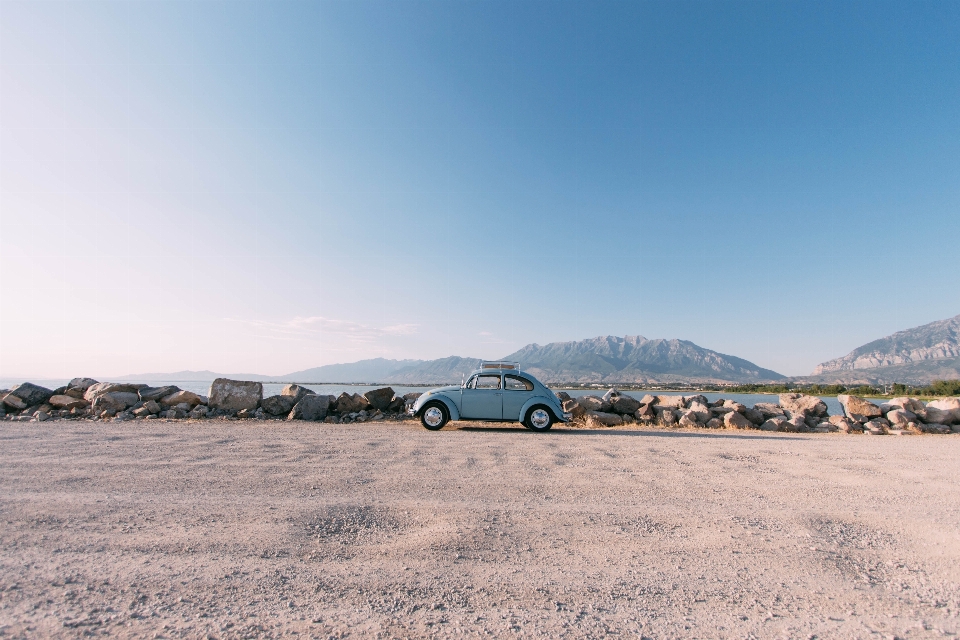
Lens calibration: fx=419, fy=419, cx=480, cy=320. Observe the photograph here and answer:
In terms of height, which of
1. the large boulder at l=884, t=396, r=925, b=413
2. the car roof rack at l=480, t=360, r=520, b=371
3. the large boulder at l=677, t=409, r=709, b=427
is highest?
the car roof rack at l=480, t=360, r=520, b=371

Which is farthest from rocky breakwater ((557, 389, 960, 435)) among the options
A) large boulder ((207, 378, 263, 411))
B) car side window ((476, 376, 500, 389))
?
large boulder ((207, 378, 263, 411))

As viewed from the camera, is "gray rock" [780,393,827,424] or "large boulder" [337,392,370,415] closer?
"large boulder" [337,392,370,415]

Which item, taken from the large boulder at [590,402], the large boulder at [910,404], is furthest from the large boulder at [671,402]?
the large boulder at [910,404]

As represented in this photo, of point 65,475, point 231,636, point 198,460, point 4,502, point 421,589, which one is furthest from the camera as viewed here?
point 198,460

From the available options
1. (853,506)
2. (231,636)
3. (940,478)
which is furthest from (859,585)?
(940,478)

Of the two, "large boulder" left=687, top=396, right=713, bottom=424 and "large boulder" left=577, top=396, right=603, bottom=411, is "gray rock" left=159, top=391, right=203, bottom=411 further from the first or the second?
"large boulder" left=687, top=396, right=713, bottom=424

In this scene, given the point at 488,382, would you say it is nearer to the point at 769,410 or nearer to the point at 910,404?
the point at 769,410

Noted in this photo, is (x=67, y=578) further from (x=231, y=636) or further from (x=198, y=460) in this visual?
(x=198, y=460)

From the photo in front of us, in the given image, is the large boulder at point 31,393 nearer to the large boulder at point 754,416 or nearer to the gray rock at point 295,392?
the gray rock at point 295,392

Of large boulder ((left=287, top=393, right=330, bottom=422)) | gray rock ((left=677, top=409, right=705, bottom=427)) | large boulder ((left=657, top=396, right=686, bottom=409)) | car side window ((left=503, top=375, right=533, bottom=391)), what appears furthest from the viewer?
large boulder ((left=657, top=396, right=686, bottom=409))

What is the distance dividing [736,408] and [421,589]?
15.5m

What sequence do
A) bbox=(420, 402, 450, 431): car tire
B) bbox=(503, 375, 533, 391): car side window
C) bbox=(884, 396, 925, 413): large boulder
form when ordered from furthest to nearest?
bbox=(884, 396, 925, 413): large boulder, bbox=(503, 375, 533, 391): car side window, bbox=(420, 402, 450, 431): car tire

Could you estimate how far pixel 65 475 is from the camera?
5828mm

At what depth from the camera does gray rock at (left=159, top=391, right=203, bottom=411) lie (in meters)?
15.1
